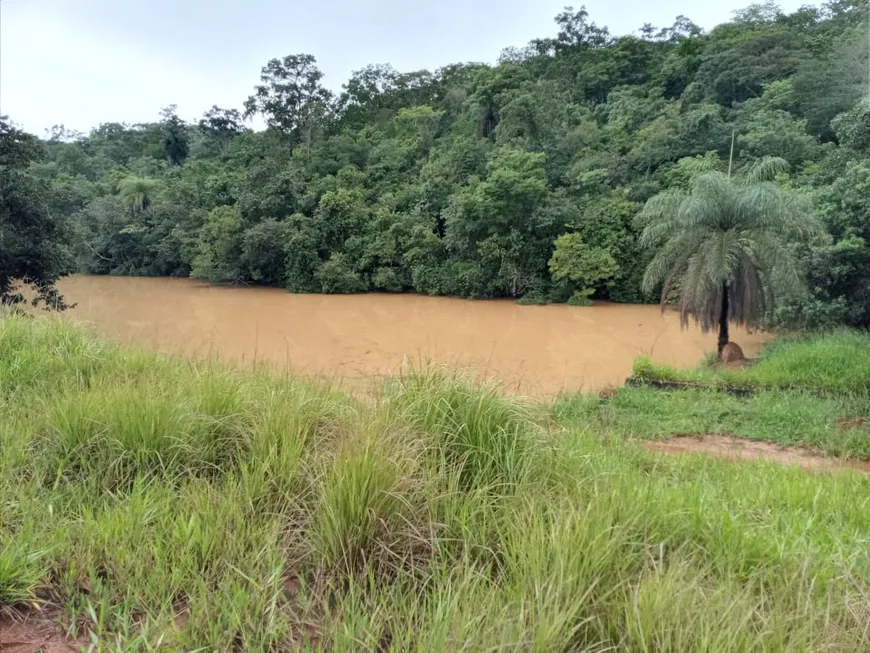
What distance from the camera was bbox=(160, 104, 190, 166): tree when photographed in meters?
39.0

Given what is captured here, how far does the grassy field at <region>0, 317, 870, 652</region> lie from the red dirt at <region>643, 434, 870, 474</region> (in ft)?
11.3

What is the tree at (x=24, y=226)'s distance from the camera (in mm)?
11703

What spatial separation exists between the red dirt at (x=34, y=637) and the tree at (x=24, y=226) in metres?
12.0

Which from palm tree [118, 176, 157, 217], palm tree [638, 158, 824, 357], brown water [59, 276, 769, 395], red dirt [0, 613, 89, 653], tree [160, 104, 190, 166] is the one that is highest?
tree [160, 104, 190, 166]

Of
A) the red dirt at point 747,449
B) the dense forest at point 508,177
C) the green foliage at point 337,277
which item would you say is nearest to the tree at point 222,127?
the dense forest at point 508,177

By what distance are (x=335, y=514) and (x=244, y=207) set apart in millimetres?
26482

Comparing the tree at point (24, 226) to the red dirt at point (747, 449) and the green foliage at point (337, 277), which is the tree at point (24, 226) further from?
the green foliage at point (337, 277)

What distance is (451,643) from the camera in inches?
46.9

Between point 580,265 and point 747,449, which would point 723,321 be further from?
point 580,265

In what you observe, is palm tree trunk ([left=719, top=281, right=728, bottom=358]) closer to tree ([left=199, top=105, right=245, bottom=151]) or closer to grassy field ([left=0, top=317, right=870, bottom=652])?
grassy field ([left=0, top=317, right=870, bottom=652])

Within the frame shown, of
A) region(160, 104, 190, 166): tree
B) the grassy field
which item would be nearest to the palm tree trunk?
the grassy field

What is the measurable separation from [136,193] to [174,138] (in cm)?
1179

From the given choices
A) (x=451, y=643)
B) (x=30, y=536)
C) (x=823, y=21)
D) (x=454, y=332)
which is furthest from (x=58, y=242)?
(x=823, y=21)

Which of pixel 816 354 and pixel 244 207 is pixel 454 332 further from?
pixel 244 207
